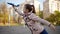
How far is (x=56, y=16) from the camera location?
1733mm

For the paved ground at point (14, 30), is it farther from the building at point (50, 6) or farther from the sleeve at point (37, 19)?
the building at point (50, 6)

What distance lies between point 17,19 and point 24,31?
17 cm

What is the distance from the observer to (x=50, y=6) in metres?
1.74

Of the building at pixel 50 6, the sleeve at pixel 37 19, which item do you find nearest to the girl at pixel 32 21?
the sleeve at pixel 37 19

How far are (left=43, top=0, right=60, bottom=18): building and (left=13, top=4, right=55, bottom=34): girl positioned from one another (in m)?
0.12

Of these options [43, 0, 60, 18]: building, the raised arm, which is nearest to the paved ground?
the raised arm

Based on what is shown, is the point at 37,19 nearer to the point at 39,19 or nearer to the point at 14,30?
the point at 39,19

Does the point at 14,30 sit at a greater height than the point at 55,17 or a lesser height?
lesser

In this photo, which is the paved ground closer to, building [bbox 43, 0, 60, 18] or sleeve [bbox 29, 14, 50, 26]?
sleeve [bbox 29, 14, 50, 26]

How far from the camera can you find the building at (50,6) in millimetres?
1724

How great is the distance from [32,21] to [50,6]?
30 cm

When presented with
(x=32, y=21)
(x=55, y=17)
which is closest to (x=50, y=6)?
(x=55, y=17)

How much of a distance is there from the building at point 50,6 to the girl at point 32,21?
0.12 meters

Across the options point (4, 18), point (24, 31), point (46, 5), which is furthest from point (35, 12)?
point (4, 18)
